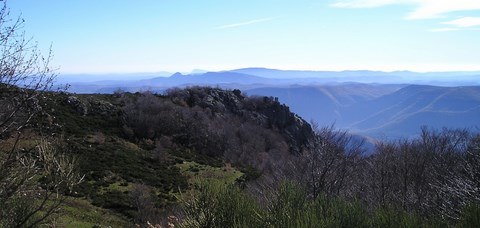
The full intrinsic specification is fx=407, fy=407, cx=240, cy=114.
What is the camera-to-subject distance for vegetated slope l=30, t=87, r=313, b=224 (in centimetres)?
3098

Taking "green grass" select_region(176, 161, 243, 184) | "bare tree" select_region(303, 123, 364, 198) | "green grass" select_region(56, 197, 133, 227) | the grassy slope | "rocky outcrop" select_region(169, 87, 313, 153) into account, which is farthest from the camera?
"rocky outcrop" select_region(169, 87, 313, 153)

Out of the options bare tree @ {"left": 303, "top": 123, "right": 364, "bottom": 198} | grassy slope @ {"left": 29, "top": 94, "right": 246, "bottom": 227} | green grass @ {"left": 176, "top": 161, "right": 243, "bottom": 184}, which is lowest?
green grass @ {"left": 176, "top": 161, "right": 243, "bottom": 184}

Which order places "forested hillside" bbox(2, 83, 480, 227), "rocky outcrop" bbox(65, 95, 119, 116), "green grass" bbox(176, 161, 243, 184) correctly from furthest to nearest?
"rocky outcrop" bbox(65, 95, 119, 116), "green grass" bbox(176, 161, 243, 184), "forested hillside" bbox(2, 83, 480, 227)

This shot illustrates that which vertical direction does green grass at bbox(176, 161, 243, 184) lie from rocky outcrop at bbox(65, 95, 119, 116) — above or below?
below

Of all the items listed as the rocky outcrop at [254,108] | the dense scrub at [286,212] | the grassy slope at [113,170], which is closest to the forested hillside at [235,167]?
the dense scrub at [286,212]

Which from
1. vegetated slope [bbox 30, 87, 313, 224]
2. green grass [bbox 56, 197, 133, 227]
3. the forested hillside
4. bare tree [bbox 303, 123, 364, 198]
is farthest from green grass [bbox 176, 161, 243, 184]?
bare tree [bbox 303, 123, 364, 198]

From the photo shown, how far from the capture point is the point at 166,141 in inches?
2210

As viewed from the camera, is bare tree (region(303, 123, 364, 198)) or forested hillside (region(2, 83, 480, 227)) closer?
forested hillside (region(2, 83, 480, 227))

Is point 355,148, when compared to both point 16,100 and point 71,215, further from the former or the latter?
point 16,100

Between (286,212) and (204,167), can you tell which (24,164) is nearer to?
(286,212)

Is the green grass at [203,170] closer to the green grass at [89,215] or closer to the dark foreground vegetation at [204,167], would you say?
the dark foreground vegetation at [204,167]

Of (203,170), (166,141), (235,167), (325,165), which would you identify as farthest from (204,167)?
(325,165)

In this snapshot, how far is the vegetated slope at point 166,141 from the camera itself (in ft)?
102

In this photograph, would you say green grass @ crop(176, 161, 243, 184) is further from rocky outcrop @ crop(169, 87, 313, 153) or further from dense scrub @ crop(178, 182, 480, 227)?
dense scrub @ crop(178, 182, 480, 227)
